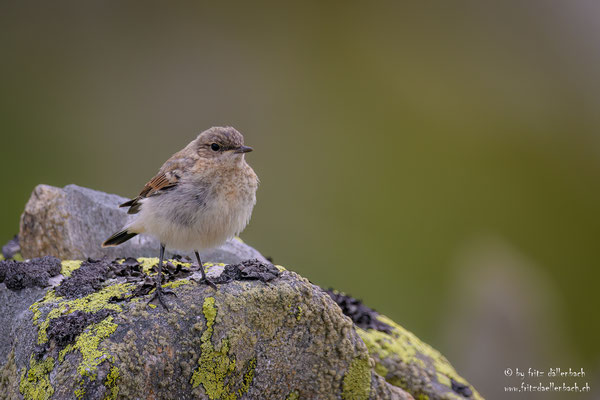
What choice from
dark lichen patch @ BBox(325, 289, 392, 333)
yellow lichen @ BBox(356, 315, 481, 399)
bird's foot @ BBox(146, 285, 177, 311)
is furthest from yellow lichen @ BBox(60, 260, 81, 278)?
yellow lichen @ BBox(356, 315, 481, 399)

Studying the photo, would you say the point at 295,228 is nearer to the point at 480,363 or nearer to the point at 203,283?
the point at 480,363

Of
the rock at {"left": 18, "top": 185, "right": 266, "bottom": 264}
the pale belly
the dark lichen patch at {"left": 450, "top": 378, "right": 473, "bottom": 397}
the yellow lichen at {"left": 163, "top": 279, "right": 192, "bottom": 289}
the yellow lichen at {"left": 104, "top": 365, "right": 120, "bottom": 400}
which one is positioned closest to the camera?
the yellow lichen at {"left": 104, "top": 365, "right": 120, "bottom": 400}

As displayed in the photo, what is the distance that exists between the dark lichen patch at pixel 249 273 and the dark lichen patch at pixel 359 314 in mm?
2013

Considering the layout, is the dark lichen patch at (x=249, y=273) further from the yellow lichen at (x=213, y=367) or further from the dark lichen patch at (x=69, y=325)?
the dark lichen patch at (x=69, y=325)

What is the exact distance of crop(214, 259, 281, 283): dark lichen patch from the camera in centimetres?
588

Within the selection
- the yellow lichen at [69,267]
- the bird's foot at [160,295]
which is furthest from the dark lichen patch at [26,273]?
the bird's foot at [160,295]

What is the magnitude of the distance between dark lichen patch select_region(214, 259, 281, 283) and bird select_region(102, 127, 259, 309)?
0.25 m

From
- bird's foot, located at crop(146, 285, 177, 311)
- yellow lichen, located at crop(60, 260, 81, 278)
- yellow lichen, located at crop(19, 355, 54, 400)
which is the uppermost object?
bird's foot, located at crop(146, 285, 177, 311)

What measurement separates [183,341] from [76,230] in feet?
11.8

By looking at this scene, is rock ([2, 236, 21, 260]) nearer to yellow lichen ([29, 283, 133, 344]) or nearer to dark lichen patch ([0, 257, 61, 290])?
dark lichen patch ([0, 257, 61, 290])

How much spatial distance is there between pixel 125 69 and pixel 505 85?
1327 centimetres

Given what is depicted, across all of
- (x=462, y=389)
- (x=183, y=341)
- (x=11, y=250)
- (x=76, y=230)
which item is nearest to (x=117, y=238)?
(x=76, y=230)

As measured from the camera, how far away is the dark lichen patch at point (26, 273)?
20.4 ft

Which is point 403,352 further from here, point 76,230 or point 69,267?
point 76,230
